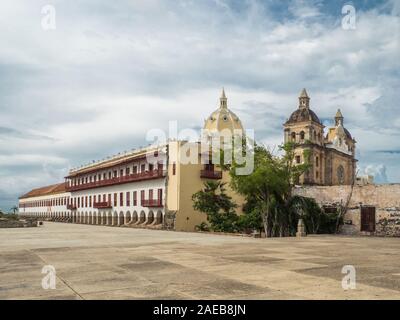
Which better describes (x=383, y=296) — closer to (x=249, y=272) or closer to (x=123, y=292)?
(x=249, y=272)

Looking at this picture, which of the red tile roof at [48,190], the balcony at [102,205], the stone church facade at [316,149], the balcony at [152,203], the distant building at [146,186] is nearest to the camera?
the distant building at [146,186]

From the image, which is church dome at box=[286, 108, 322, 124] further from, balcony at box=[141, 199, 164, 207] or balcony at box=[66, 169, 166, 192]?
balcony at box=[141, 199, 164, 207]

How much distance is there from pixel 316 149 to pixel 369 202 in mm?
35487

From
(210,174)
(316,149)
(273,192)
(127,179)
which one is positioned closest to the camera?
(273,192)

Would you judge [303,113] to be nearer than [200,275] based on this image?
No

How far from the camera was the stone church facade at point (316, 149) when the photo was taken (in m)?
62.2

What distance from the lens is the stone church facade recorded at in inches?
2450

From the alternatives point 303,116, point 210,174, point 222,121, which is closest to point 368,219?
point 210,174

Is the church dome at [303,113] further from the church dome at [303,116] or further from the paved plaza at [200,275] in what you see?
the paved plaza at [200,275]

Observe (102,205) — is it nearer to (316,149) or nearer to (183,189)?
(183,189)

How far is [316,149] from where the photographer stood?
63094 millimetres

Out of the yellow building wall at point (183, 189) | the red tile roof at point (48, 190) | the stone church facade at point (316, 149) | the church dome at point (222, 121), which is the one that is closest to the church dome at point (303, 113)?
the stone church facade at point (316, 149)

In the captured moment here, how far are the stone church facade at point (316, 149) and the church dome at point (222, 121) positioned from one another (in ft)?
26.7
